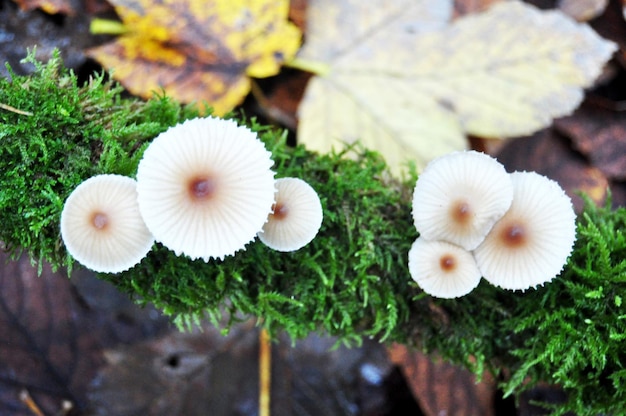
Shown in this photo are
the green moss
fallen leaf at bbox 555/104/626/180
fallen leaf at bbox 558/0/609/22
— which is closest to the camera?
the green moss

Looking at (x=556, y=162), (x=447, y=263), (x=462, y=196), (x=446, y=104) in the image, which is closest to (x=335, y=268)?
(x=447, y=263)

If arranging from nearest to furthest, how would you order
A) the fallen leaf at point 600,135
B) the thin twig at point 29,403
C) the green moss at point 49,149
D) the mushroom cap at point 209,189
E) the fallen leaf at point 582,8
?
the mushroom cap at point 209,189, the green moss at point 49,149, the thin twig at point 29,403, the fallen leaf at point 600,135, the fallen leaf at point 582,8

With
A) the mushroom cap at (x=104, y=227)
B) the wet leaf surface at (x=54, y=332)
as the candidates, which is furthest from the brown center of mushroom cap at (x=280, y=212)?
the wet leaf surface at (x=54, y=332)

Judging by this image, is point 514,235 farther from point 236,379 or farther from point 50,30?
point 50,30

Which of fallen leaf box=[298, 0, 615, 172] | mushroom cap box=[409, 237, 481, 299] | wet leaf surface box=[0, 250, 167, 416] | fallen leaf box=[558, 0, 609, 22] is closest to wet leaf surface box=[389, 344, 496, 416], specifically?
fallen leaf box=[298, 0, 615, 172]

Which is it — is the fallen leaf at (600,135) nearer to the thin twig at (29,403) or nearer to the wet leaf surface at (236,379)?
the wet leaf surface at (236,379)

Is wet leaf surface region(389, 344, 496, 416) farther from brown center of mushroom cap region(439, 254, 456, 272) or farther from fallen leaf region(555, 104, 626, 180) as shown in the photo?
fallen leaf region(555, 104, 626, 180)
